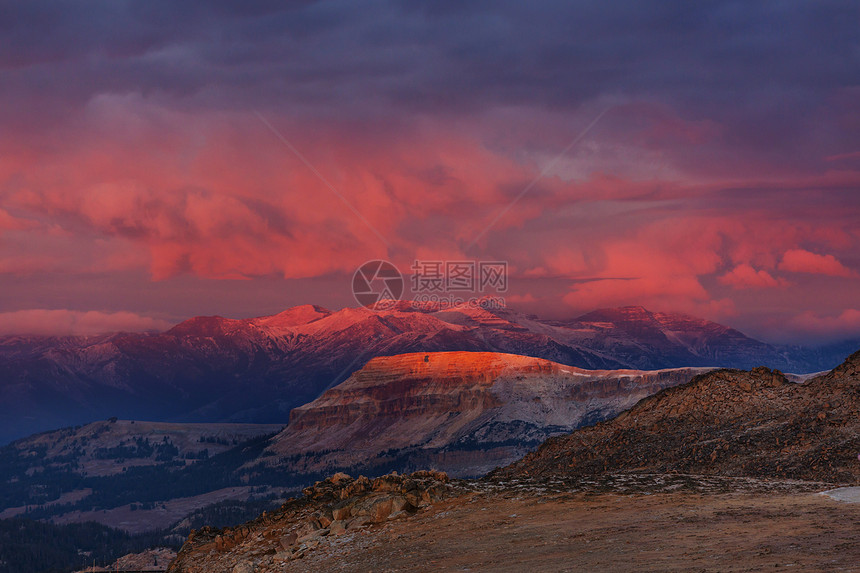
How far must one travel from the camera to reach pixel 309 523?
55.4 m

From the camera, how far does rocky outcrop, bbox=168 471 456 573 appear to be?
53094 millimetres

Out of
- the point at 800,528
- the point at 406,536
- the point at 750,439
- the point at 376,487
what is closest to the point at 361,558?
the point at 406,536

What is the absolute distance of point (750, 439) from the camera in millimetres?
71688

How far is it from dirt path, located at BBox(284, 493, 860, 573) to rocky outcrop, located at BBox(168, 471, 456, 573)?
124cm

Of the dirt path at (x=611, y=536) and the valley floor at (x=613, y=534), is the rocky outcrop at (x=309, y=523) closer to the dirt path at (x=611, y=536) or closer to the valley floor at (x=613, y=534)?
the valley floor at (x=613, y=534)

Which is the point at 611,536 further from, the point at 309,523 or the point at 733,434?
the point at 733,434

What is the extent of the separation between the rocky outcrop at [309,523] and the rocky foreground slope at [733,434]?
74.3ft

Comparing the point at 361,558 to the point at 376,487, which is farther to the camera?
the point at 376,487

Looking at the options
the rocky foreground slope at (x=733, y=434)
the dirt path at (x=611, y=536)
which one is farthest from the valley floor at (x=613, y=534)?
the rocky foreground slope at (x=733, y=434)

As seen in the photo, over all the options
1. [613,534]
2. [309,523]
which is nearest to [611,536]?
[613,534]

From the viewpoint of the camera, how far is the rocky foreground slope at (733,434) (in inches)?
2574

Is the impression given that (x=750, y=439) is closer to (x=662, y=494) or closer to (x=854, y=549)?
(x=662, y=494)

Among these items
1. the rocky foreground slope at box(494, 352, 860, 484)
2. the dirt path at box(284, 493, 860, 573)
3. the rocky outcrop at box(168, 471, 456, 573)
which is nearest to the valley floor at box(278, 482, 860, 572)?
the dirt path at box(284, 493, 860, 573)

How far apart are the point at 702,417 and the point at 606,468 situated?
476 inches
